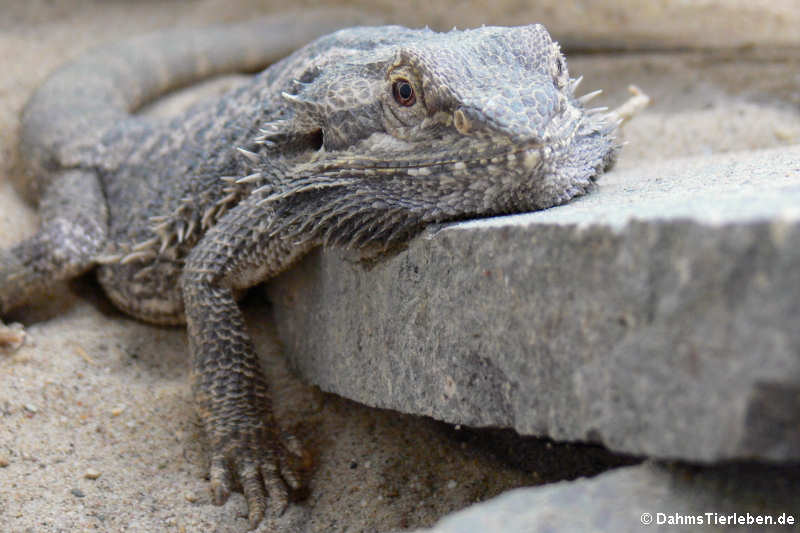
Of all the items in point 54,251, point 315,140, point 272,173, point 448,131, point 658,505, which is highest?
point 448,131

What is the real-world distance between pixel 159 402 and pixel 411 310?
1.47 m

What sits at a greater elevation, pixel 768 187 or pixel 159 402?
pixel 768 187

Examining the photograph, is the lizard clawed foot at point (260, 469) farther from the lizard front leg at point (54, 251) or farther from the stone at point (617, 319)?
the lizard front leg at point (54, 251)

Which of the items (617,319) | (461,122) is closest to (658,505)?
(617,319)

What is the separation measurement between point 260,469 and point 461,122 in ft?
5.28

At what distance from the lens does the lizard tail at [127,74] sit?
4367 mm

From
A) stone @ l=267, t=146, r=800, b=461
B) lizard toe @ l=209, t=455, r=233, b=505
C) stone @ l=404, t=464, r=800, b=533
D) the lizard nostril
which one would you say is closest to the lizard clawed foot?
lizard toe @ l=209, t=455, r=233, b=505

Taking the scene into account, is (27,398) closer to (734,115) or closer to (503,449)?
(503,449)

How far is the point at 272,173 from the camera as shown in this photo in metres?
2.98

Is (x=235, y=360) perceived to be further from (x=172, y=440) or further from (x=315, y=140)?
(x=315, y=140)

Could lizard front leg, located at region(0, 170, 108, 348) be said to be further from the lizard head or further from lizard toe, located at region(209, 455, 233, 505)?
the lizard head

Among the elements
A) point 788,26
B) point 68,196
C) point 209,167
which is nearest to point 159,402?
point 209,167

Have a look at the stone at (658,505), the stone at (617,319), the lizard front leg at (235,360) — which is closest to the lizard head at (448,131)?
the stone at (617,319)

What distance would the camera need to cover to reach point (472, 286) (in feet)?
7.36
